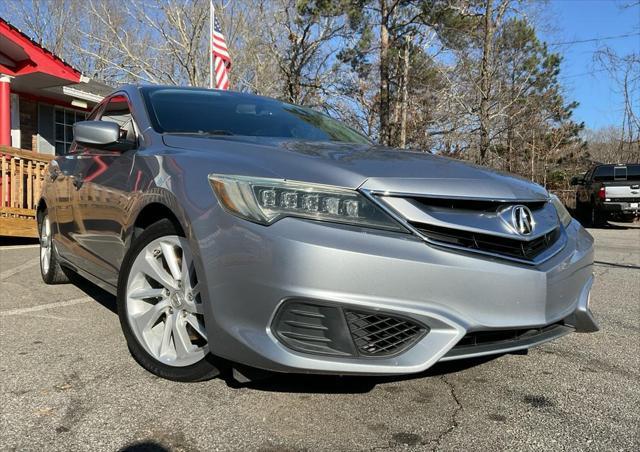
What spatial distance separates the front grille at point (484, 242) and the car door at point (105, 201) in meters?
1.76

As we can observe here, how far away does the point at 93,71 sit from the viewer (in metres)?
23.0

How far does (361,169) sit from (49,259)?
396cm

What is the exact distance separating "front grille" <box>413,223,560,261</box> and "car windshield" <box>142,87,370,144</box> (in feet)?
4.43

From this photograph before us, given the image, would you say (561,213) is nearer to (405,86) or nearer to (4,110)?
(4,110)

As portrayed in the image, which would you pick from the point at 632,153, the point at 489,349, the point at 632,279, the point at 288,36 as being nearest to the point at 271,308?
the point at 489,349

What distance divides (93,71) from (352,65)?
1092 centimetres

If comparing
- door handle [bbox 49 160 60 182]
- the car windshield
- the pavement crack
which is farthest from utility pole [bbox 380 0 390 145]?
the pavement crack

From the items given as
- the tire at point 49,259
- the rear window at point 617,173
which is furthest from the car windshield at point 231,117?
the rear window at point 617,173

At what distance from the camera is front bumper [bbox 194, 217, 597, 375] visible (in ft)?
6.71

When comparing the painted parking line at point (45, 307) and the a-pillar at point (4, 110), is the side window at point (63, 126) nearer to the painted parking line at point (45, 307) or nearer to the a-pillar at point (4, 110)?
the a-pillar at point (4, 110)

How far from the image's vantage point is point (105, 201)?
11.0 ft

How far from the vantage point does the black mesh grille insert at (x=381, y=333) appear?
209cm

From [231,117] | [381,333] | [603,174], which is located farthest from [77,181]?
[603,174]

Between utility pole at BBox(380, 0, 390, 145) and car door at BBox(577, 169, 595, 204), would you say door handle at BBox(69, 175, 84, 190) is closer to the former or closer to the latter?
utility pole at BBox(380, 0, 390, 145)
